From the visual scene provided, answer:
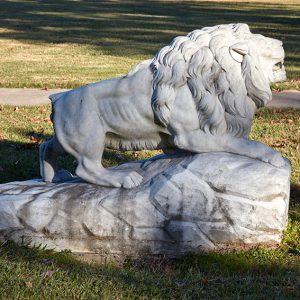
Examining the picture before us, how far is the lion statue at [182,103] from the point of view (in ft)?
17.6

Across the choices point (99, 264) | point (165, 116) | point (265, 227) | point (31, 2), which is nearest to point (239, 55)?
point (165, 116)

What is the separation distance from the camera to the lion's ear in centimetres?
534

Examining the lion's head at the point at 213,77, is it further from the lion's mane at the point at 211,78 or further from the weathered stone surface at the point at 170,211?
the weathered stone surface at the point at 170,211

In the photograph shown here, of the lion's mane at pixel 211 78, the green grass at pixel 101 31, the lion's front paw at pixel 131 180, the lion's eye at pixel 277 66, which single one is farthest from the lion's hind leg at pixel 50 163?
the green grass at pixel 101 31

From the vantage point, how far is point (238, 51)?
536 centimetres

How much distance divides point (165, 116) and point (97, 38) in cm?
1913

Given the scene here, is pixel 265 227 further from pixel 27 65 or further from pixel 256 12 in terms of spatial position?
pixel 256 12

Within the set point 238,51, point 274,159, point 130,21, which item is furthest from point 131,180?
point 130,21

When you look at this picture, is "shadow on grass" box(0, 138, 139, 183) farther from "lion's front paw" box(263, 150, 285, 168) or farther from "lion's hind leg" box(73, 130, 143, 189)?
"lion's front paw" box(263, 150, 285, 168)

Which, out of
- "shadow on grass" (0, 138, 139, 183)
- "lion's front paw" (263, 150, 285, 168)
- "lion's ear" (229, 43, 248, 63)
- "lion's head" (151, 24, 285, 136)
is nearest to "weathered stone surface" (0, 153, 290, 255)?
"lion's front paw" (263, 150, 285, 168)

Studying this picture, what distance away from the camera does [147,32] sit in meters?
25.4

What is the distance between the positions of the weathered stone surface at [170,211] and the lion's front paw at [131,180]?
1.7 inches

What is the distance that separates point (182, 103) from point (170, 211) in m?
0.77

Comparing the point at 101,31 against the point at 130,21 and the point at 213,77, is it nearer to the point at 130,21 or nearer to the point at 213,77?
the point at 130,21
